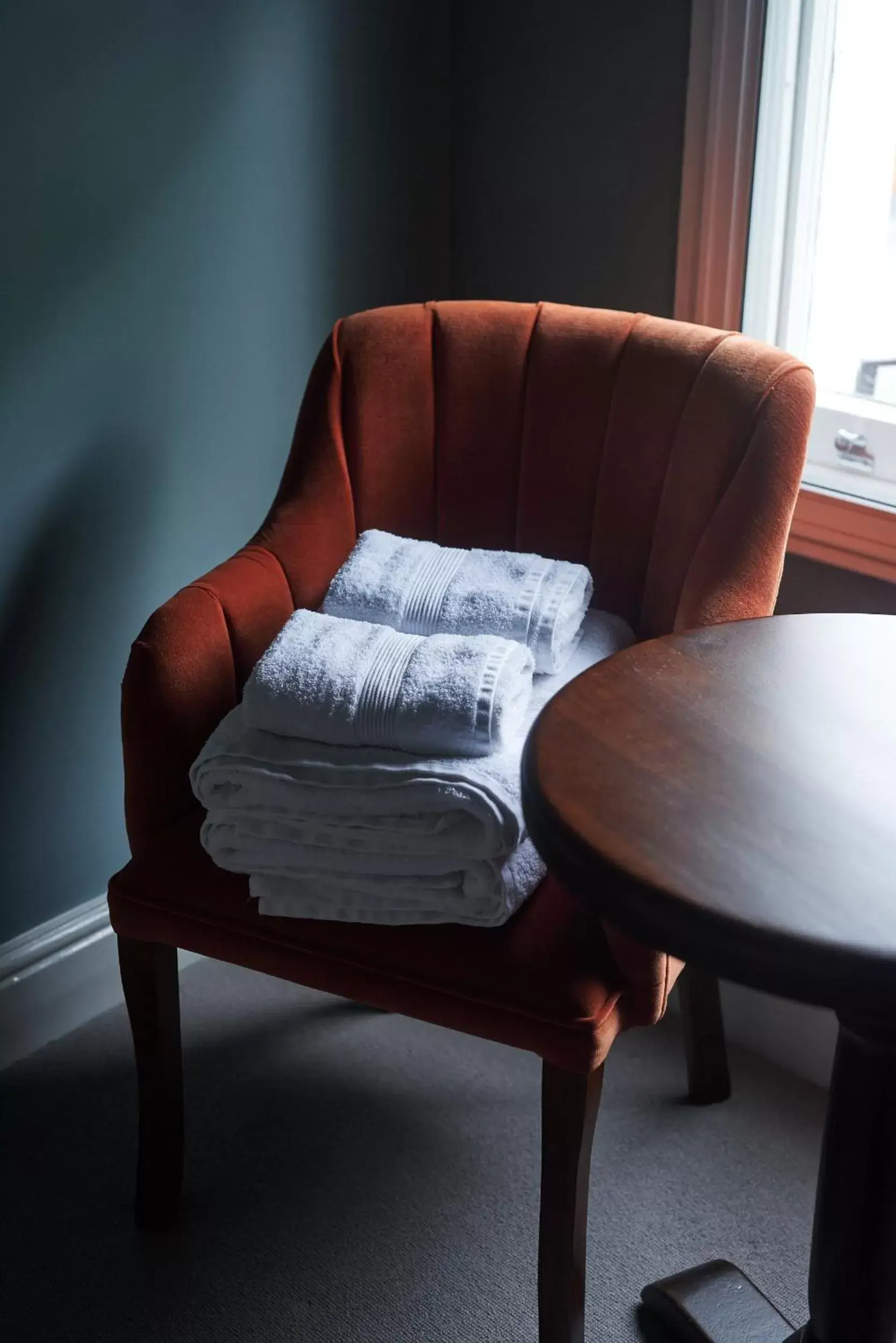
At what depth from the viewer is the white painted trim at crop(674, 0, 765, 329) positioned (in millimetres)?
1600

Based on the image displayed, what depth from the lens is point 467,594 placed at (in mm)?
1386

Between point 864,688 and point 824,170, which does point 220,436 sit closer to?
point 824,170

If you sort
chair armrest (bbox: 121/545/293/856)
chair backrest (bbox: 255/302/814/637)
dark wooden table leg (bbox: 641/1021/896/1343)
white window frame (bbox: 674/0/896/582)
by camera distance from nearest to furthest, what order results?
dark wooden table leg (bbox: 641/1021/896/1343) < chair armrest (bbox: 121/545/293/856) < chair backrest (bbox: 255/302/814/637) < white window frame (bbox: 674/0/896/582)

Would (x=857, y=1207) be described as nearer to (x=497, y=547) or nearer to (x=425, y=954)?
(x=425, y=954)

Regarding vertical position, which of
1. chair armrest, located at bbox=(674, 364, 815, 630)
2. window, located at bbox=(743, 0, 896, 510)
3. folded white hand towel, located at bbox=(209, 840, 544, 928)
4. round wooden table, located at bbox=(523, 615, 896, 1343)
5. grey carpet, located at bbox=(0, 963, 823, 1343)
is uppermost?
window, located at bbox=(743, 0, 896, 510)

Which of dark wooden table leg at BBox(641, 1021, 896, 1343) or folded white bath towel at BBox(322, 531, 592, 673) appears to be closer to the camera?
dark wooden table leg at BBox(641, 1021, 896, 1343)

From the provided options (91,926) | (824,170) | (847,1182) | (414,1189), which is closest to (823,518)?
(824,170)

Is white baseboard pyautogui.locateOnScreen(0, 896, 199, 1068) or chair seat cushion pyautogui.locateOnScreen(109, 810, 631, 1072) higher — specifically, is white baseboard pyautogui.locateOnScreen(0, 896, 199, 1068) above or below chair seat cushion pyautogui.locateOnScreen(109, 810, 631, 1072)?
below

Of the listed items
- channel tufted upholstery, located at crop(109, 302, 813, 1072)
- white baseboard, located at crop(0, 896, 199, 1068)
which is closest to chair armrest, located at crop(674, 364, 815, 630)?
channel tufted upholstery, located at crop(109, 302, 813, 1072)

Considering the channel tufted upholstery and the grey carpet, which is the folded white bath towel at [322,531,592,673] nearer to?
the channel tufted upholstery

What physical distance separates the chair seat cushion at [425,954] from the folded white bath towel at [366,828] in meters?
0.02

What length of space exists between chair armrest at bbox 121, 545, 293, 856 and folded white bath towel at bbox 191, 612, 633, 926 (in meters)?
0.08

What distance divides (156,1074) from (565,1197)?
1.59 feet

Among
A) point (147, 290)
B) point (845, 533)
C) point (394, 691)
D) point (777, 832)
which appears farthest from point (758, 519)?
point (147, 290)
